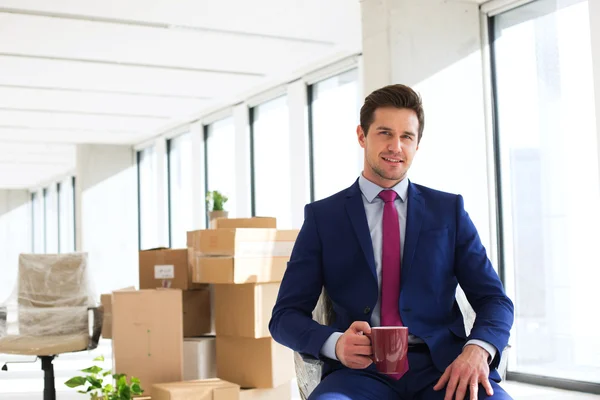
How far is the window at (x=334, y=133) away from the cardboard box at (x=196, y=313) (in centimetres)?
184

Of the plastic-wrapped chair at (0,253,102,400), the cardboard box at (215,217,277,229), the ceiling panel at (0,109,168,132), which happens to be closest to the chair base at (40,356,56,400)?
the plastic-wrapped chair at (0,253,102,400)

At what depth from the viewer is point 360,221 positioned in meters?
1.72

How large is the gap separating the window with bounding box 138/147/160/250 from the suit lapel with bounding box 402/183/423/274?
799cm

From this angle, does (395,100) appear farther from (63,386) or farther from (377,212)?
(63,386)

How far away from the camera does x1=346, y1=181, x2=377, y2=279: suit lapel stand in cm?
168

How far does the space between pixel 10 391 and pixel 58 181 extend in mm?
8869

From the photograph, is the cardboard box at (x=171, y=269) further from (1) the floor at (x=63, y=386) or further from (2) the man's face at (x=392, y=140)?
(2) the man's face at (x=392, y=140)

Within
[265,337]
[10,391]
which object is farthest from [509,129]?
[10,391]

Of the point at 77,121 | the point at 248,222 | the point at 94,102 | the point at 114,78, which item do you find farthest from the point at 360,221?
the point at 77,121

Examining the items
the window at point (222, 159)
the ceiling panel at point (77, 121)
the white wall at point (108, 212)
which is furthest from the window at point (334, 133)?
the white wall at point (108, 212)

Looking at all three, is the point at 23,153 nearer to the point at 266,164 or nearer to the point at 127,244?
the point at 127,244

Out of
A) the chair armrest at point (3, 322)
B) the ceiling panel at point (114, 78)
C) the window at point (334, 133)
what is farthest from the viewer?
the window at point (334, 133)

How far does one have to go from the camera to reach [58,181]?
43.9 feet

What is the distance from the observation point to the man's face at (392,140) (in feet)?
5.58
